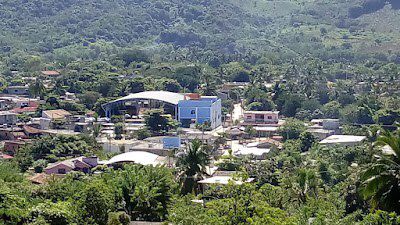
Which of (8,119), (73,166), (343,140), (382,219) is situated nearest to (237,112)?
(8,119)

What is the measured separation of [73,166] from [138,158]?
2938 mm

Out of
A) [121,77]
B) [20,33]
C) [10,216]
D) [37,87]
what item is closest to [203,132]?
[37,87]

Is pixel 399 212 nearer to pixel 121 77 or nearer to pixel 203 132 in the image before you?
pixel 203 132

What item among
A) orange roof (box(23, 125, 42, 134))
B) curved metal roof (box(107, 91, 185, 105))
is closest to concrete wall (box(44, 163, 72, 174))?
orange roof (box(23, 125, 42, 134))

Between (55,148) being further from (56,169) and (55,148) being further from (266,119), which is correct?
(266,119)

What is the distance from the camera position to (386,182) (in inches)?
582

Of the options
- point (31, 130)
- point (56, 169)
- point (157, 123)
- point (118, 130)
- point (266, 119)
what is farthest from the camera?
point (266, 119)

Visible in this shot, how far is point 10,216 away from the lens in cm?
1583

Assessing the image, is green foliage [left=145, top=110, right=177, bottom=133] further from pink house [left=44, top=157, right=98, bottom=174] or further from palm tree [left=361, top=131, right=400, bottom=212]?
palm tree [left=361, top=131, right=400, bottom=212]

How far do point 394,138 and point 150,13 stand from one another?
118 m

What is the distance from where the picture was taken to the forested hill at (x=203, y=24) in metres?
110

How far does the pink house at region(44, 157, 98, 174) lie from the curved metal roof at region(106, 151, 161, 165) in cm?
80

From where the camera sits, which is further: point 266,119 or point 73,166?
point 266,119

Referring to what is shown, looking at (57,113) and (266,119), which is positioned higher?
(57,113)
